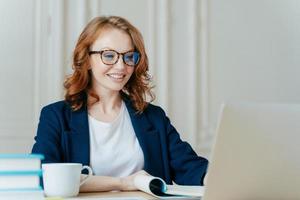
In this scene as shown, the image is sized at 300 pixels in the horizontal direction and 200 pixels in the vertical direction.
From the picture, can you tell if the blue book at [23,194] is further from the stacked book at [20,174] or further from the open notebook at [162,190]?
the open notebook at [162,190]

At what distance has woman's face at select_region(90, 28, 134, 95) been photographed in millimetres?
1750

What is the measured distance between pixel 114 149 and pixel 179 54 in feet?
3.06

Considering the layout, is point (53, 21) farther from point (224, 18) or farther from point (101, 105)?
point (224, 18)

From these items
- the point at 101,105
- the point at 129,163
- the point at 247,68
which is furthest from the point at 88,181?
the point at 247,68

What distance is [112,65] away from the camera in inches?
68.7

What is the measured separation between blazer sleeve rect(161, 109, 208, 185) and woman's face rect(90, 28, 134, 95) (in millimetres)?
265

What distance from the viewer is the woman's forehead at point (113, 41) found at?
178 centimetres

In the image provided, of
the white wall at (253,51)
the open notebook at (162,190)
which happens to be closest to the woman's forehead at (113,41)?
the open notebook at (162,190)

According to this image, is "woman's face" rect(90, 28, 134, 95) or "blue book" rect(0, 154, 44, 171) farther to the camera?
"woman's face" rect(90, 28, 134, 95)

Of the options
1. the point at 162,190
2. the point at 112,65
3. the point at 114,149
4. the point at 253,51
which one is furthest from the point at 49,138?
the point at 253,51

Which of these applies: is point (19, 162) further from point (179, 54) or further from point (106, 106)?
point (179, 54)

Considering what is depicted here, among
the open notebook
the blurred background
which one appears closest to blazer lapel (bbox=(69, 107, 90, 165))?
the open notebook

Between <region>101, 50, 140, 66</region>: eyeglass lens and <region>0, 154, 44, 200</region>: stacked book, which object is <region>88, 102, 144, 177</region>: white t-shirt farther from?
<region>0, 154, 44, 200</region>: stacked book

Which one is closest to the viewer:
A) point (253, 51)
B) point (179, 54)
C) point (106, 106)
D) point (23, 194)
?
point (23, 194)
